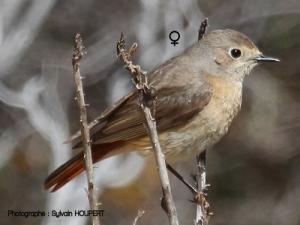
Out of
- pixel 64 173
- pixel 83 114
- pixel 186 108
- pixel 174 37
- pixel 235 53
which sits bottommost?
pixel 83 114

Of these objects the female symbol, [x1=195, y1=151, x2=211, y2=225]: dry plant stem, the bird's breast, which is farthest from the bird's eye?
the female symbol

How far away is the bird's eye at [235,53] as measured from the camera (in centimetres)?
577

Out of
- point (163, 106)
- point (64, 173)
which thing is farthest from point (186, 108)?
point (64, 173)

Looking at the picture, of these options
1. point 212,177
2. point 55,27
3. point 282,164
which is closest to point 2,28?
point 55,27

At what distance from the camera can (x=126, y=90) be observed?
777cm

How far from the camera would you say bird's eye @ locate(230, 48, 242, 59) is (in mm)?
5770

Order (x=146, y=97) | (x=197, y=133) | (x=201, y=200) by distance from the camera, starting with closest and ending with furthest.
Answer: (x=146, y=97) < (x=201, y=200) < (x=197, y=133)

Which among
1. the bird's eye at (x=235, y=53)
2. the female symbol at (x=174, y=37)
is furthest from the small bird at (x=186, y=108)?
the female symbol at (x=174, y=37)

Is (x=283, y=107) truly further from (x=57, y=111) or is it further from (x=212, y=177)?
(x=57, y=111)

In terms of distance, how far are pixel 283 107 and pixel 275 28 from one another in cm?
75

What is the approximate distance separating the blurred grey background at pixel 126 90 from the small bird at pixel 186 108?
6.21ft

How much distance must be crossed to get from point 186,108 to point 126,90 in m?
2.28

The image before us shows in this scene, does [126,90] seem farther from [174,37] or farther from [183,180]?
[183,180]

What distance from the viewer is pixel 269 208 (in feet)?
27.7
